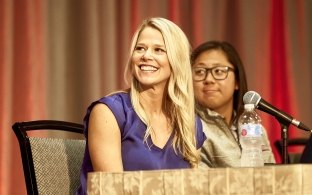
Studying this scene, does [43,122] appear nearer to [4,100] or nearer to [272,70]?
[4,100]

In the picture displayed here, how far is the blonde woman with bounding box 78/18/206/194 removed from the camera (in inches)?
78.9

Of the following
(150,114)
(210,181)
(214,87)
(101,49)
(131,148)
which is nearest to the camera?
(210,181)

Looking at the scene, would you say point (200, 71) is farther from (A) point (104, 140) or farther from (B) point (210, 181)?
(B) point (210, 181)

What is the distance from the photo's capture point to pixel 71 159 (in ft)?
6.88

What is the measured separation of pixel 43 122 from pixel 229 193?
1125 millimetres

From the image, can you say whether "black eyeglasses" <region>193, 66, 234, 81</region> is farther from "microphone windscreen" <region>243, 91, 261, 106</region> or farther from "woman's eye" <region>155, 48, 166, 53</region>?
"microphone windscreen" <region>243, 91, 261, 106</region>

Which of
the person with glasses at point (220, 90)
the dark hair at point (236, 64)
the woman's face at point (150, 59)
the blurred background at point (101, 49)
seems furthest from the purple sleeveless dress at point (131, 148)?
the blurred background at point (101, 49)

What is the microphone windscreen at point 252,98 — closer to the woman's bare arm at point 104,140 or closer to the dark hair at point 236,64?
the woman's bare arm at point 104,140

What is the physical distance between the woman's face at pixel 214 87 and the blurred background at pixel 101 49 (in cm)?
91

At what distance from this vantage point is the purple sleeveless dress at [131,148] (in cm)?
204

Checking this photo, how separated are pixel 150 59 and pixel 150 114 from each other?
0.22 meters

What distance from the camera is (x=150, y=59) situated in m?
2.14

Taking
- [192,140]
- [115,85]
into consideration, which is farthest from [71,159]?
[115,85]

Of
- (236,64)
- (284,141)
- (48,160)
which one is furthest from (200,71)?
(48,160)
